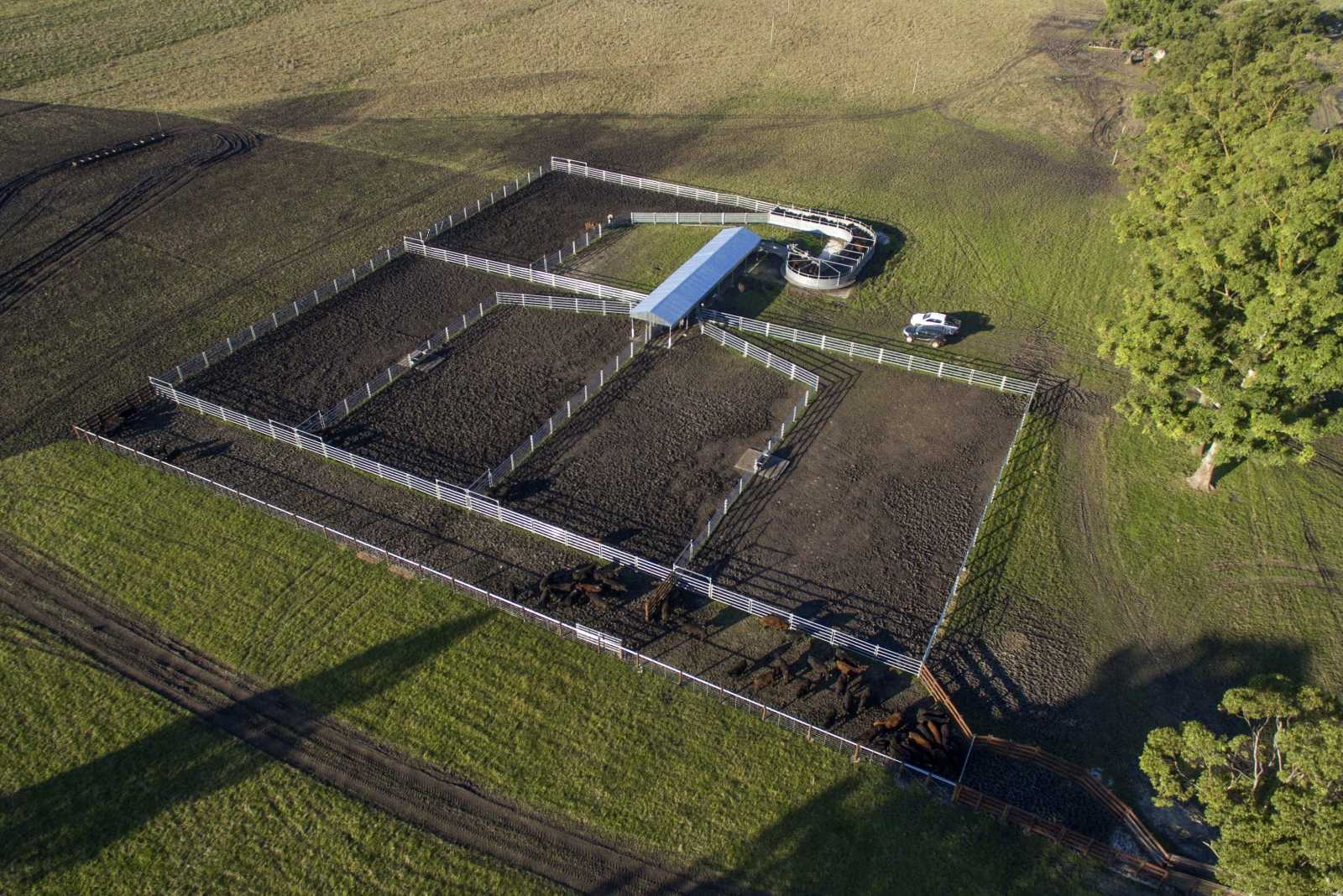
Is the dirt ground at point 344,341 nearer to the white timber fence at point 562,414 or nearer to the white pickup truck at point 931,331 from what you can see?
the white timber fence at point 562,414

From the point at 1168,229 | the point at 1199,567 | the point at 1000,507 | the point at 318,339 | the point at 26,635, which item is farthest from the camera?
the point at 318,339

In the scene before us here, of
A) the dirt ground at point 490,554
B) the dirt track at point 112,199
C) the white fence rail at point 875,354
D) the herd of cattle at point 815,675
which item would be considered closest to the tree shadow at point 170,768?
the dirt ground at point 490,554

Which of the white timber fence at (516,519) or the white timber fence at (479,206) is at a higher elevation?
the white timber fence at (479,206)

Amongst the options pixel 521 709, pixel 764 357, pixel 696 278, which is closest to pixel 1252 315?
pixel 764 357

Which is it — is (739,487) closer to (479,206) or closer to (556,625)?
(556,625)

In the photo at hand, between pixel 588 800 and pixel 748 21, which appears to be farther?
pixel 748 21

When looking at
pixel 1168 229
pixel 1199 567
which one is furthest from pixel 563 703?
pixel 1168 229

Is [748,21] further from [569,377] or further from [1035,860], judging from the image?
[1035,860]

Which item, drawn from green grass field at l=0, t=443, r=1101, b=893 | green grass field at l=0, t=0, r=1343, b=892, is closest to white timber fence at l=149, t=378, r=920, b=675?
green grass field at l=0, t=0, r=1343, b=892
